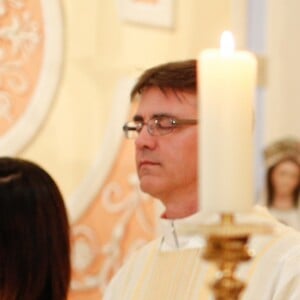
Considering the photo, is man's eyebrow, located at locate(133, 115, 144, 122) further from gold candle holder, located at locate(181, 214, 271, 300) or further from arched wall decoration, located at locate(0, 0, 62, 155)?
arched wall decoration, located at locate(0, 0, 62, 155)

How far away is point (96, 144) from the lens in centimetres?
364

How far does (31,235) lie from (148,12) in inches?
88.0

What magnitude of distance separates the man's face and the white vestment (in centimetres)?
8

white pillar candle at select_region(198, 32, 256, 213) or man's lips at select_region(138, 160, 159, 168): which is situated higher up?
white pillar candle at select_region(198, 32, 256, 213)

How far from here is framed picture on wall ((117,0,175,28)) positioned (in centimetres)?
368

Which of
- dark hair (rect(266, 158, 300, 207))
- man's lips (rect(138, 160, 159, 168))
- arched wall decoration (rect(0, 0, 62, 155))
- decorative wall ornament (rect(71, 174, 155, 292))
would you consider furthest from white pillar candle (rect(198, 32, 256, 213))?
dark hair (rect(266, 158, 300, 207))

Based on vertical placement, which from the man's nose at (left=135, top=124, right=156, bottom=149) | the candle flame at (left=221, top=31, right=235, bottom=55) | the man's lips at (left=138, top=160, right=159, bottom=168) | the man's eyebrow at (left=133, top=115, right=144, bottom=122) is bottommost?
the man's lips at (left=138, top=160, right=159, bottom=168)

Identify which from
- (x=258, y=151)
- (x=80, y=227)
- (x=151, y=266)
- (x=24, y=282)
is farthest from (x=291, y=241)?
(x=258, y=151)

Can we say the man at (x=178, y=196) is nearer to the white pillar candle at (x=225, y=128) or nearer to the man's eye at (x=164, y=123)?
the man's eye at (x=164, y=123)

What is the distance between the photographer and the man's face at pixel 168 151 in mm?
1806

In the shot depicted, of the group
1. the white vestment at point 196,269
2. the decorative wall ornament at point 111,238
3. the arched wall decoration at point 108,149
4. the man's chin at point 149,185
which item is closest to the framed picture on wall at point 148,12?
the arched wall decoration at point 108,149

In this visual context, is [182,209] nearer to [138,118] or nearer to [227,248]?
[138,118]

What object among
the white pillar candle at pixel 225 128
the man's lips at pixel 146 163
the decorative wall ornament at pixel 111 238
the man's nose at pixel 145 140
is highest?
the white pillar candle at pixel 225 128

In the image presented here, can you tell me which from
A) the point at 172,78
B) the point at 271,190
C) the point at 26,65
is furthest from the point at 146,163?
the point at 271,190
